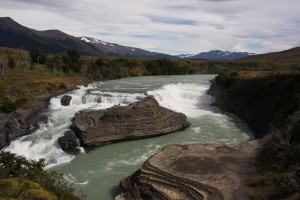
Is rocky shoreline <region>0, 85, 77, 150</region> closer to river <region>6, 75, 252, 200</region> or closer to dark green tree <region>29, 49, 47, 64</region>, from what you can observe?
river <region>6, 75, 252, 200</region>

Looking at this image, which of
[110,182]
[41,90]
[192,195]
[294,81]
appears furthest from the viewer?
[41,90]

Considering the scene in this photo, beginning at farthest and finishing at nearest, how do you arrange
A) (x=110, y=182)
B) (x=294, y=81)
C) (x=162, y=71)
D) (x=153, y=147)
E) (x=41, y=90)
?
(x=162, y=71) → (x=41, y=90) → (x=294, y=81) → (x=153, y=147) → (x=110, y=182)

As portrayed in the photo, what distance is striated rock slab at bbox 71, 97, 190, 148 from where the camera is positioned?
3797 cm

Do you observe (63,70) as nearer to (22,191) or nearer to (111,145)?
(111,145)

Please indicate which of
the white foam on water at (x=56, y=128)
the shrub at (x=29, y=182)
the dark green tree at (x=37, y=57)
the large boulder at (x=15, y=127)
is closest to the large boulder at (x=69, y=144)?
the white foam on water at (x=56, y=128)

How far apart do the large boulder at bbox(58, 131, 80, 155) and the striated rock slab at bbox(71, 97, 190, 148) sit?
89cm

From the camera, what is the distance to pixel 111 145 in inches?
1496

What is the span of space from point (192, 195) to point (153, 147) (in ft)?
48.9

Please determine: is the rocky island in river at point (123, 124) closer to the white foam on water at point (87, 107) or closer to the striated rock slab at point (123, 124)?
the striated rock slab at point (123, 124)

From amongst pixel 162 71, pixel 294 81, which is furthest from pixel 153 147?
pixel 162 71

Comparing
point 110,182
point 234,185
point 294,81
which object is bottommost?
point 110,182

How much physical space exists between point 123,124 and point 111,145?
3.02 m

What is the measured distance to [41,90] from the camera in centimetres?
5988

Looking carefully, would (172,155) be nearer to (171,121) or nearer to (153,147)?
(153,147)
